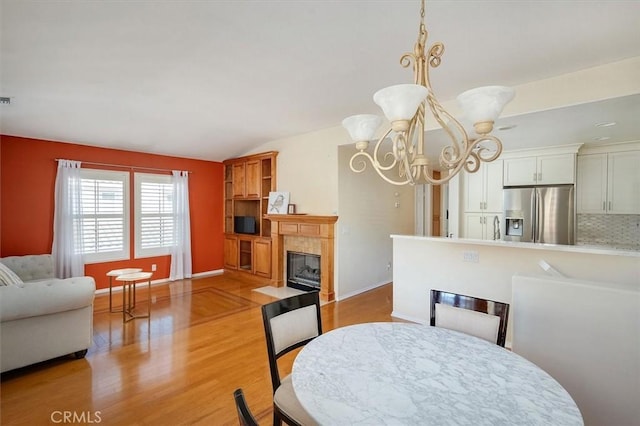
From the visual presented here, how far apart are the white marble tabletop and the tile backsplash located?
14.2ft

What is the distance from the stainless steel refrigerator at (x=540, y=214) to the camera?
421 cm

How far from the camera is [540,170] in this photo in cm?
447

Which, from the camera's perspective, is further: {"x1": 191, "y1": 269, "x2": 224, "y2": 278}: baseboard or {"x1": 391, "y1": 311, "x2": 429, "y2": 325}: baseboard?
{"x1": 191, "y1": 269, "x2": 224, "y2": 278}: baseboard

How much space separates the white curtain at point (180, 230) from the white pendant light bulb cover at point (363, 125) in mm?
4942

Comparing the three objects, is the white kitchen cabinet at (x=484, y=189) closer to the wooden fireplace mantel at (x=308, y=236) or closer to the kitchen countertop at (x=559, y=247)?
the kitchen countertop at (x=559, y=247)

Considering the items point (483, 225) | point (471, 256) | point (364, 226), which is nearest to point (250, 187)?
point (364, 226)

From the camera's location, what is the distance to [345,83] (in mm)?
2988

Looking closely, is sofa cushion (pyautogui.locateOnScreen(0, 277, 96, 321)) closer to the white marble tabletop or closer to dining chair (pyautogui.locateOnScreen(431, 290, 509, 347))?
the white marble tabletop

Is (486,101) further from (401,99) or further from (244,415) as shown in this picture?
(244,415)

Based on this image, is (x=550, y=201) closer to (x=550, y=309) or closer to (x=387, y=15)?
(x=550, y=309)

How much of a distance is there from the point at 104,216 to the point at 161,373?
3.56 metres

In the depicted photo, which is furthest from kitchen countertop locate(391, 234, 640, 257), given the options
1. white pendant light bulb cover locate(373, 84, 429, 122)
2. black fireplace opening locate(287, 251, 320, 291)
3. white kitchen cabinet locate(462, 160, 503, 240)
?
white pendant light bulb cover locate(373, 84, 429, 122)

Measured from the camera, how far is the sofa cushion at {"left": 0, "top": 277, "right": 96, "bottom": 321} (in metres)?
2.36

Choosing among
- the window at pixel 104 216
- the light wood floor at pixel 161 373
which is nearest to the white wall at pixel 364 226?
the light wood floor at pixel 161 373
